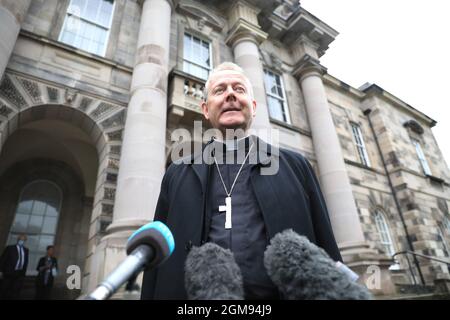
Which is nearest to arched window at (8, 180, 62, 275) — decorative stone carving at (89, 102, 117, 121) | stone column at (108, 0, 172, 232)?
decorative stone carving at (89, 102, 117, 121)

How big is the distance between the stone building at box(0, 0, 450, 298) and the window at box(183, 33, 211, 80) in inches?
1.9

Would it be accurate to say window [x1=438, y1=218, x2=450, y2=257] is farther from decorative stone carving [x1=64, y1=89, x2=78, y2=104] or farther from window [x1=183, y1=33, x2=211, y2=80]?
decorative stone carving [x1=64, y1=89, x2=78, y2=104]

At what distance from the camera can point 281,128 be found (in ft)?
34.0

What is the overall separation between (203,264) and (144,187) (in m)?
4.43

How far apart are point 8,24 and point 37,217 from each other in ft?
21.0

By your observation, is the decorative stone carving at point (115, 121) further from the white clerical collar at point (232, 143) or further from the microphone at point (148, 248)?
the microphone at point (148, 248)

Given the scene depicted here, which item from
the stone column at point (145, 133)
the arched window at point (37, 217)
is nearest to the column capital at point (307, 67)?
the stone column at point (145, 133)

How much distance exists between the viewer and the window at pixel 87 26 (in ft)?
23.0

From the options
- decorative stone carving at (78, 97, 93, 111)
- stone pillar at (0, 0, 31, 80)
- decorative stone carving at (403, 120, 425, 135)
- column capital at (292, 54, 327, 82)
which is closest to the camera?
stone pillar at (0, 0, 31, 80)

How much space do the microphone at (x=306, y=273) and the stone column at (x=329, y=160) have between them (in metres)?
8.75

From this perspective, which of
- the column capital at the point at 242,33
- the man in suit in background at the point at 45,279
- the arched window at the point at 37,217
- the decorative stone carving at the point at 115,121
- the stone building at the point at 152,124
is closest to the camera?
the stone building at the point at 152,124

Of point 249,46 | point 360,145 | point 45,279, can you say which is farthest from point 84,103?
point 360,145

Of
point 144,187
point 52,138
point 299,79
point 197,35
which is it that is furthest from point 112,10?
point 299,79

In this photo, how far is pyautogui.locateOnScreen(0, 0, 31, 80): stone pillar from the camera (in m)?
4.88
